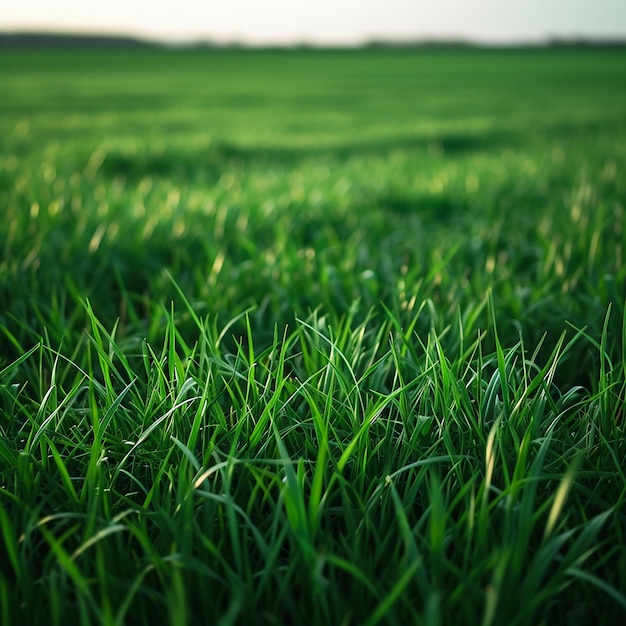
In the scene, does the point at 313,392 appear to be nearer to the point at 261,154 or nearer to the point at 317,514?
the point at 317,514

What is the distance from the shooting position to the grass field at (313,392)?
0.74 meters

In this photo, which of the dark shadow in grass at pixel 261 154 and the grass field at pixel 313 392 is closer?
the grass field at pixel 313 392

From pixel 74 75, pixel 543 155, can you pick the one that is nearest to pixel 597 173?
pixel 543 155

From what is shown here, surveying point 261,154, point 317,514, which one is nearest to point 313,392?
point 317,514

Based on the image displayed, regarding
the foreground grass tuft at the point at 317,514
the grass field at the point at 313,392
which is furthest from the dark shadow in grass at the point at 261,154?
the foreground grass tuft at the point at 317,514

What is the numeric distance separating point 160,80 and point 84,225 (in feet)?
69.4

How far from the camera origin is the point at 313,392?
1113 millimetres

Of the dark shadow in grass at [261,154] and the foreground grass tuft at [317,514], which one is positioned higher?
the dark shadow in grass at [261,154]

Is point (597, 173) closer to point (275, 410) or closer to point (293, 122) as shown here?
point (275, 410)

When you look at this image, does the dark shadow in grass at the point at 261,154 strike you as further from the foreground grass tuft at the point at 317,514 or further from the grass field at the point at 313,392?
the foreground grass tuft at the point at 317,514

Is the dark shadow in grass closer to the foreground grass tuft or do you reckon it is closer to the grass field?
the grass field

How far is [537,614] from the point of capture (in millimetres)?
744

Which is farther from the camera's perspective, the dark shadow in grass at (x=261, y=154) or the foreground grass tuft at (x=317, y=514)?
the dark shadow in grass at (x=261, y=154)

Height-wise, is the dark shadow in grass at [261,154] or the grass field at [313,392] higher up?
the dark shadow in grass at [261,154]
